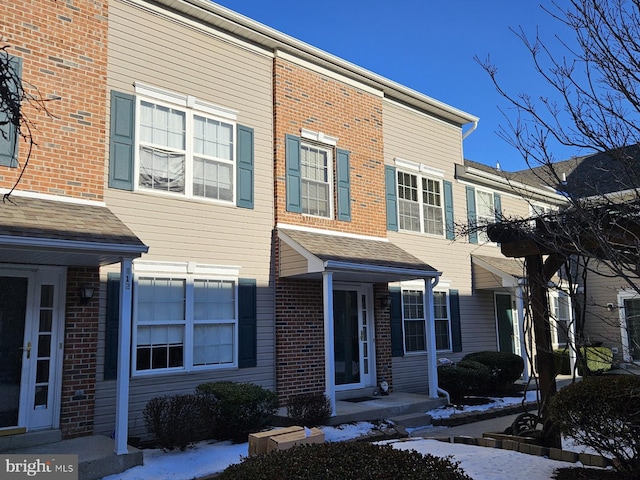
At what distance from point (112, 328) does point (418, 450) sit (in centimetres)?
448

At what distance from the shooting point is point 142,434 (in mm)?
7902

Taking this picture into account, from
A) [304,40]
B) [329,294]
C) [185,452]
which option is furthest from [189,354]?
[304,40]

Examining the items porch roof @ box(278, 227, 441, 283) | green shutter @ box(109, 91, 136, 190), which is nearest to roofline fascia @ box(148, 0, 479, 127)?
green shutter @ box(109, 91, 136, 190)

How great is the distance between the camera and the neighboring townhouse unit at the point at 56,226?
6.94 m

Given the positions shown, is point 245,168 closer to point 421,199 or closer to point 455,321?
point 421,199

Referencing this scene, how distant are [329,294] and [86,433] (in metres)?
4.10

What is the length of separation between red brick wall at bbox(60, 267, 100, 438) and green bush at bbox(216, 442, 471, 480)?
16.6 ft

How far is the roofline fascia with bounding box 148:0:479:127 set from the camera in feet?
31.0

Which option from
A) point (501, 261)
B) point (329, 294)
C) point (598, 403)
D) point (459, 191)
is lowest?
point (598, 403)

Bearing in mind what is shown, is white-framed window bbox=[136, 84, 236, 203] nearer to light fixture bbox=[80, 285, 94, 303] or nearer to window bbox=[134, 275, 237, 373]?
window bbox=[134, 275, 237, 373]

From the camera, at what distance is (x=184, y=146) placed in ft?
30.0

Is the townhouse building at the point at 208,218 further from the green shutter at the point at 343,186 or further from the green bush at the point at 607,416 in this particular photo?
the green bush at the point at 607,416

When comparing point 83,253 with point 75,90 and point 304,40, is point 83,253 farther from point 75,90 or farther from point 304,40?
point 304,40

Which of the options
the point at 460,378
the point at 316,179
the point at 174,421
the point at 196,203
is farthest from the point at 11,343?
the point at 460,378
